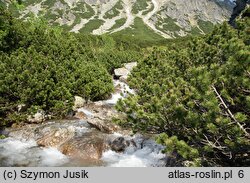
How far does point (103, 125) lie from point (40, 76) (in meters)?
6.70

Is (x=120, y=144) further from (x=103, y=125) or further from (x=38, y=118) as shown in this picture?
(x=38, y=118)

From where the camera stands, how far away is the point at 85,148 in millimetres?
22672

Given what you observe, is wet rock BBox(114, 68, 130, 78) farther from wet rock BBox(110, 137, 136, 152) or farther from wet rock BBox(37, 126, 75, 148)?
wet rock BBox(110, 137, 136, 152)

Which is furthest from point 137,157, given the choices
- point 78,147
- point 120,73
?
point 120,73

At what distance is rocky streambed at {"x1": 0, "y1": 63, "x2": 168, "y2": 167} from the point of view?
21531mm

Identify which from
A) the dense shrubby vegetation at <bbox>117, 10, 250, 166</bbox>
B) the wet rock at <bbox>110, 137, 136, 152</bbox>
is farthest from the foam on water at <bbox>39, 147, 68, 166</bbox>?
the dense shrubby vegetation at <bbox>117, 10, 250, 166</bbox>

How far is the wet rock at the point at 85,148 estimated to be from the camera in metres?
22.2

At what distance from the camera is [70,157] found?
22141 mm

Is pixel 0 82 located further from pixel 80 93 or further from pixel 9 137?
pixel 80 93

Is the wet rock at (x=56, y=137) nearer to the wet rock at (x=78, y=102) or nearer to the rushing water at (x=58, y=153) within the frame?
the rushing water at (x=58, y=153)

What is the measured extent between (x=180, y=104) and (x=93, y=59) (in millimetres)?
→ 36243

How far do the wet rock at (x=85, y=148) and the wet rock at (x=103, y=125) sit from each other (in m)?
2.75

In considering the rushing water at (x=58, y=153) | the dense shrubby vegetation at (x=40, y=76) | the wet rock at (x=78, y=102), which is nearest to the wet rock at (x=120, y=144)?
the rushing water at (x=58, y=153)

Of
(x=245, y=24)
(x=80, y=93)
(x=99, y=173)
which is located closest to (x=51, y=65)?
(x=80, y=93)
